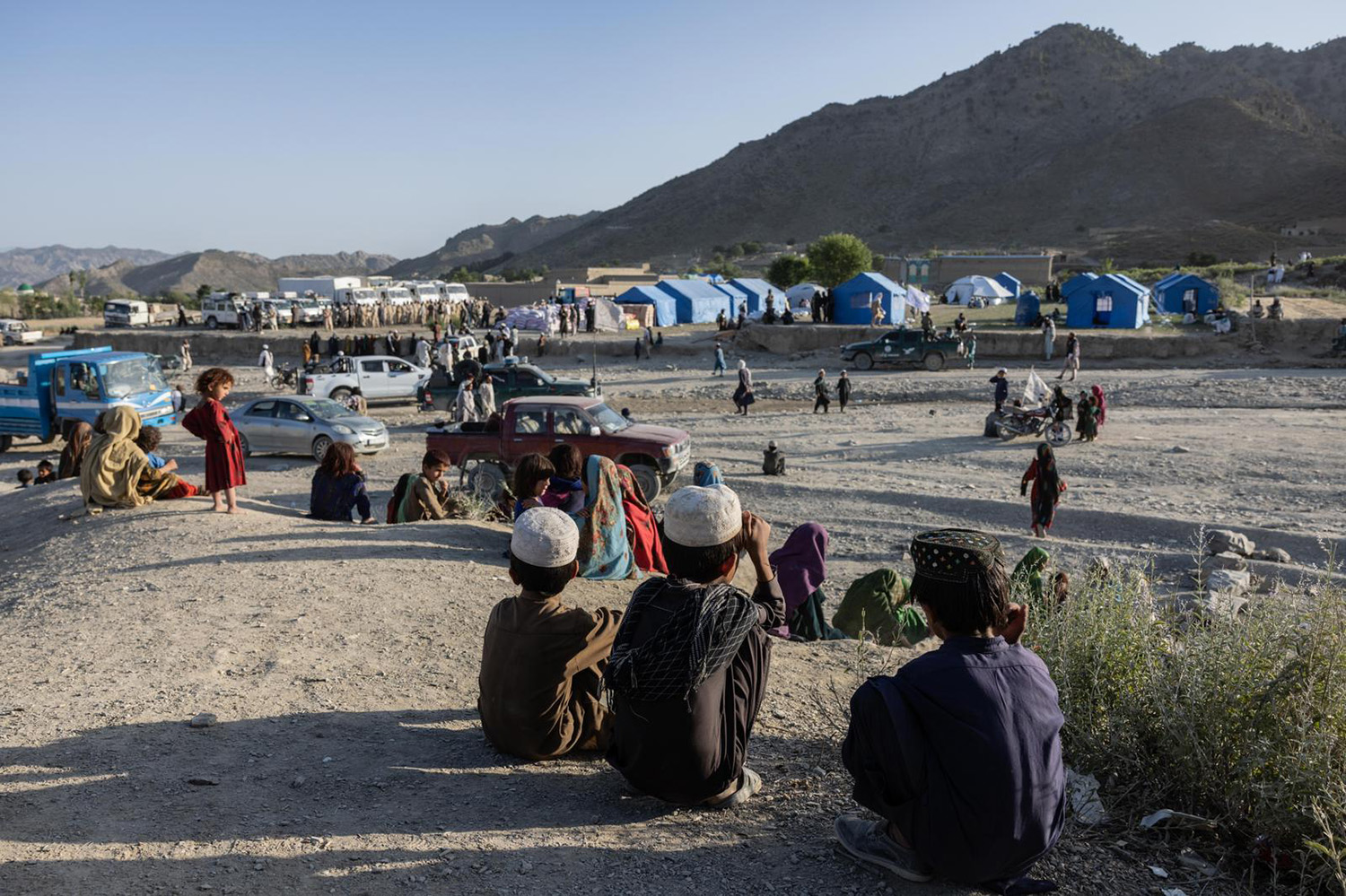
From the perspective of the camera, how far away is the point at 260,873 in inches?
136

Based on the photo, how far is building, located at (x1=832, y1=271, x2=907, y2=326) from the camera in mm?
38875

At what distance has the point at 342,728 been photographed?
191 inches

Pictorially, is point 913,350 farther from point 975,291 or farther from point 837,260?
point 837,260

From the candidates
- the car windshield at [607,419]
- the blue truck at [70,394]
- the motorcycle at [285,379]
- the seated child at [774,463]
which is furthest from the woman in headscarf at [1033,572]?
the motorcycle at [285,379]

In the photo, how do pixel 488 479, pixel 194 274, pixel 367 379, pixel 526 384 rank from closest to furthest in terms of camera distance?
pixel 488 479, pixel 526 384, pixel 367 379, pixel 194 274

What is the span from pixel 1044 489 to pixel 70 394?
1826cm

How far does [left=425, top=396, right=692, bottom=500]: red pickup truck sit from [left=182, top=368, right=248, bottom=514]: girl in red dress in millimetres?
4425

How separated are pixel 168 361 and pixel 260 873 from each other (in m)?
38.6

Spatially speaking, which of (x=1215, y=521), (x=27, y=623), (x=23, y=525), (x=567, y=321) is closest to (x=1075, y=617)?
(x=27, y=623)

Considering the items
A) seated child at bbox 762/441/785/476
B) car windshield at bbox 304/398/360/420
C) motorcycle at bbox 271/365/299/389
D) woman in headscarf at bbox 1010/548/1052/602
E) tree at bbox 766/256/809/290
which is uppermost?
tree at bbox 766/256/809/290

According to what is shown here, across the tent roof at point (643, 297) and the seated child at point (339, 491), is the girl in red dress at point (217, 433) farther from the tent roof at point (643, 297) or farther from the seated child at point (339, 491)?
the tent roof at point (643, 297)

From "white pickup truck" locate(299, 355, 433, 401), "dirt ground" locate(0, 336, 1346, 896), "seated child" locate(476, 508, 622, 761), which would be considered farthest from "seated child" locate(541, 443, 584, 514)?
"white pickup truck" locate(299, 355, 433, 401)

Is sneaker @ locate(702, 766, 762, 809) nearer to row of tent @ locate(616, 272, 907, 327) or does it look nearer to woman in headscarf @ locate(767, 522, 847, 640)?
woman in headscarf @ locate(767, 522, 847, 640)

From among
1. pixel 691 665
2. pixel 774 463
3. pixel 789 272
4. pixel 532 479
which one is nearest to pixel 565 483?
pixel 532 479
